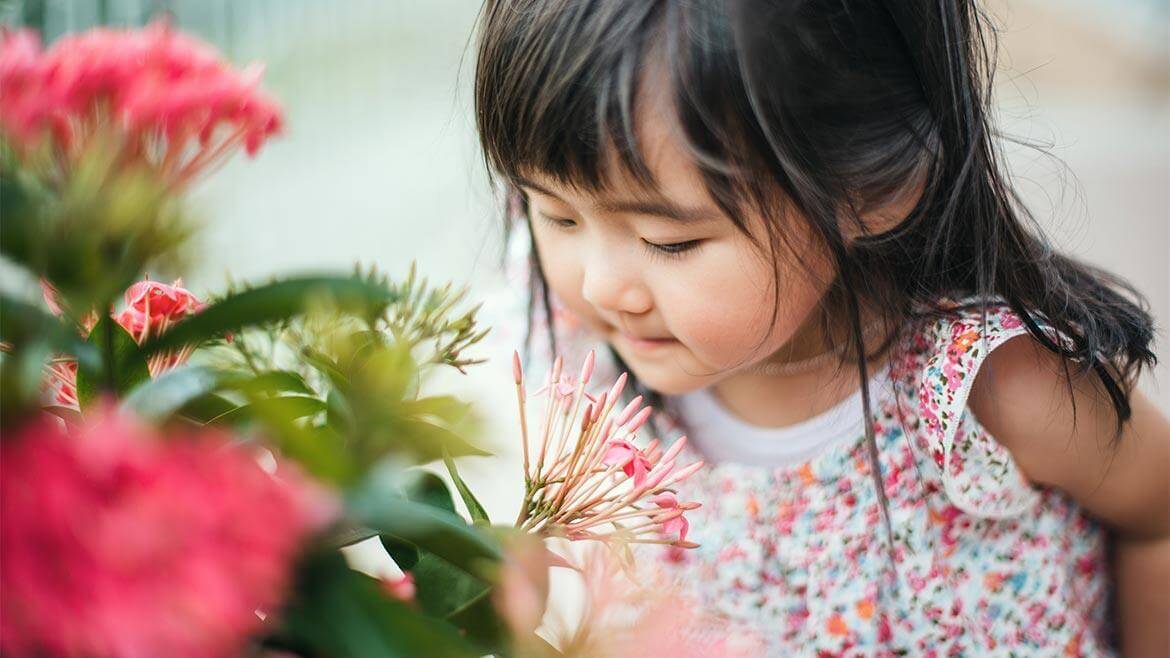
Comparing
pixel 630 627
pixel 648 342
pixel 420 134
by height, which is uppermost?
pixel 630 627

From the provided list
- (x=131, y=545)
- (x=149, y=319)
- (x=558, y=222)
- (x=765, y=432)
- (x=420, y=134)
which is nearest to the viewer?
(x=131, y=545)

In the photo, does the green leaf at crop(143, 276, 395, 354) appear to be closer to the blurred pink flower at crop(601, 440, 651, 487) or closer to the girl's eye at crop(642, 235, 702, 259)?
the blurred pink flower at crop(601, 440, 651, 487)

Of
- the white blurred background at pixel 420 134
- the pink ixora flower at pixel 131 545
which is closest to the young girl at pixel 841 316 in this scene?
the pink ixora flower at pixel 131 545

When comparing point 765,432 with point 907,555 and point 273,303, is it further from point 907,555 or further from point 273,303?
point 273,303

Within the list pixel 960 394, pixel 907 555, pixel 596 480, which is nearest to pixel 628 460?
pixel 596 480

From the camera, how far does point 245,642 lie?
10.2 inches

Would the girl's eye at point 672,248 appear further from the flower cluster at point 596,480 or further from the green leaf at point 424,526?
the green leaf at point 424,526

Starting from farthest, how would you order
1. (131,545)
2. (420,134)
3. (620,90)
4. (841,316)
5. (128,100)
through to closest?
(420,134) < (841,316) < (620,90) < (128,100) < (131,545)

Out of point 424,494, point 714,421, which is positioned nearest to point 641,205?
point 424,494

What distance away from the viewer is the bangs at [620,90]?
2.33ft

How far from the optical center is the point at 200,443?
9.3 inches

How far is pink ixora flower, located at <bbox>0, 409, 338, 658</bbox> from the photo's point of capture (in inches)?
7.4

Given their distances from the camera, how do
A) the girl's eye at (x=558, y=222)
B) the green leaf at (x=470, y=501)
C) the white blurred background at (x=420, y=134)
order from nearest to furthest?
the green leaf at (x=470, y=501)
the girl's eye at (x=558, y=222)
the white blurred background at (x=420, y=134)

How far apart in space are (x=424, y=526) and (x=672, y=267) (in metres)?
0.51
